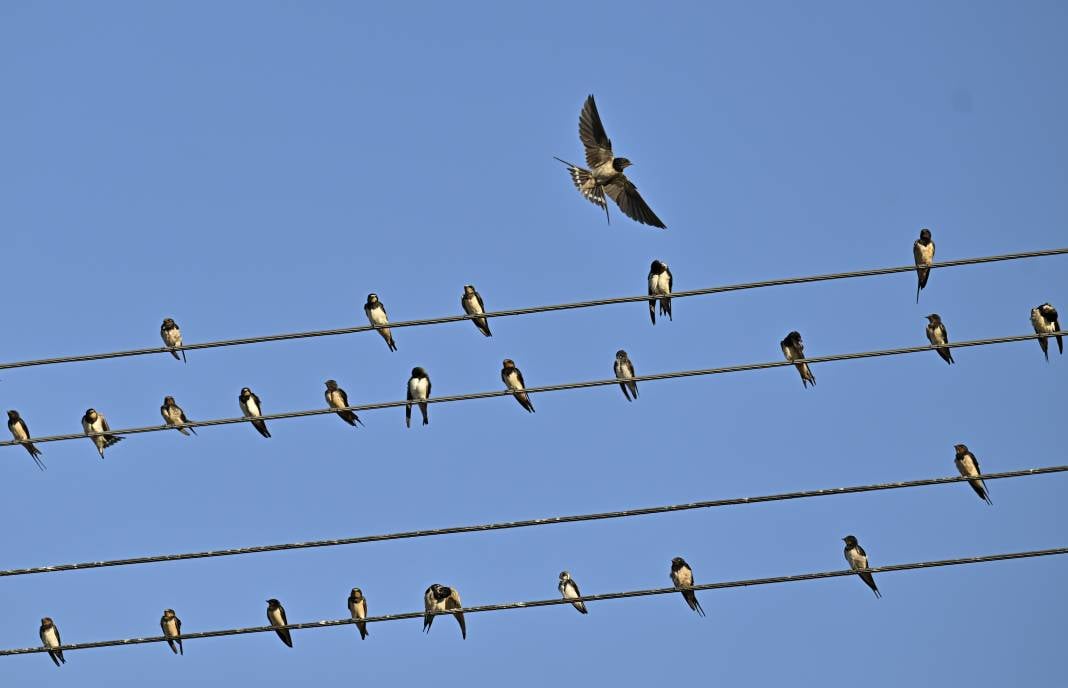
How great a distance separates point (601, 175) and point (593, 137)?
1.23ft

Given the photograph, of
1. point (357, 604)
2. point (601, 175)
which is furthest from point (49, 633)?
point (601, 175)

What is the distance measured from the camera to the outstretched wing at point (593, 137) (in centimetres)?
1939

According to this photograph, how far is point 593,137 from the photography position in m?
19.4

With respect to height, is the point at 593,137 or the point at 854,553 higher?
the point at 593,137

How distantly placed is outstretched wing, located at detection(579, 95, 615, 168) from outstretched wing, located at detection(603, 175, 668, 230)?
24 cm

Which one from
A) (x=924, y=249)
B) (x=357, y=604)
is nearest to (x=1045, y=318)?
(x=924, y=249)

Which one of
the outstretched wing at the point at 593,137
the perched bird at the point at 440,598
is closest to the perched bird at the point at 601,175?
the outstretched wing at the point at 593,137

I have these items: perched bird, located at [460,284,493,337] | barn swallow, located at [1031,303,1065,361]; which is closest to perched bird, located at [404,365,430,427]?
perched bird, located at [460,284,493,337]

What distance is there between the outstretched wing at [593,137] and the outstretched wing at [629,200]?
24cm

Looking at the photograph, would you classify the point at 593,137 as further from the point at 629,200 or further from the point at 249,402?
the point at 249,402

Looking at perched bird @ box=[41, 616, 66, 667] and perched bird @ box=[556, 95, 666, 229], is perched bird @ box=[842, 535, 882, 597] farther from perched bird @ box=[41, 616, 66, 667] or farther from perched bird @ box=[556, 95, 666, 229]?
perched bird @ box=[41, 616, 66, 667]

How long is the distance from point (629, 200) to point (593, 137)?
71 cm

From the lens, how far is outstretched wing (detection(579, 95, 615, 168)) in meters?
19.4

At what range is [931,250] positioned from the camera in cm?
2033
